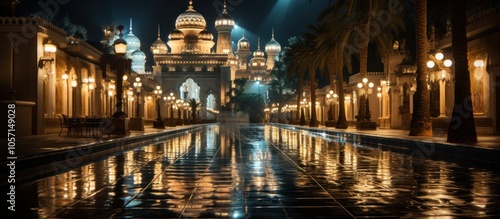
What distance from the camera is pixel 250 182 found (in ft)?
32.3

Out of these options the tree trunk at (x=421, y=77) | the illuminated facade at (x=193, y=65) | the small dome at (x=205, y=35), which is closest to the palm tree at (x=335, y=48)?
the tree trunk at (x=421, y=77)

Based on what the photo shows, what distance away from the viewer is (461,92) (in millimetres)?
18828

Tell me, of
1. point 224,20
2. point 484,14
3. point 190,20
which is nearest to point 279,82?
point 190,20

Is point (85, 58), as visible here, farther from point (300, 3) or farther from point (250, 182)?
point (300, 3)

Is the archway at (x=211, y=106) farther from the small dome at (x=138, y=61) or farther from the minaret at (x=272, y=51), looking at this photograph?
the minaret at (x=272, y=51)

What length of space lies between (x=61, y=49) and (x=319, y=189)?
93.8 feet

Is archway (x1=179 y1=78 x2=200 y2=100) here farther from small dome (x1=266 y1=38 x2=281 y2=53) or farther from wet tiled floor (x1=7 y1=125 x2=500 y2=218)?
wet tiled floor (x1=7 y1=125 x2=500 y2=218)

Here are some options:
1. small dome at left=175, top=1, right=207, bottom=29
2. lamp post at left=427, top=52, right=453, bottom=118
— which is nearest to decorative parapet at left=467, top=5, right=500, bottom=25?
lamp post at left=427, top=52, right=453, bottom=118

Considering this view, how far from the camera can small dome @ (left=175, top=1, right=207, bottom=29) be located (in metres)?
130

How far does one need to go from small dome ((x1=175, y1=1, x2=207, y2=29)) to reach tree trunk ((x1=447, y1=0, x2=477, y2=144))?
112353 millimetres

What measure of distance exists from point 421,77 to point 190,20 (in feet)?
356

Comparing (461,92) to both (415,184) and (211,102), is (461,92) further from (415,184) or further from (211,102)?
(211,102)

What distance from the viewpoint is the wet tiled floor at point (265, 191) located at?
273 inches

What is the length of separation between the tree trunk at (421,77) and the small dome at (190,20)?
4219 inches
